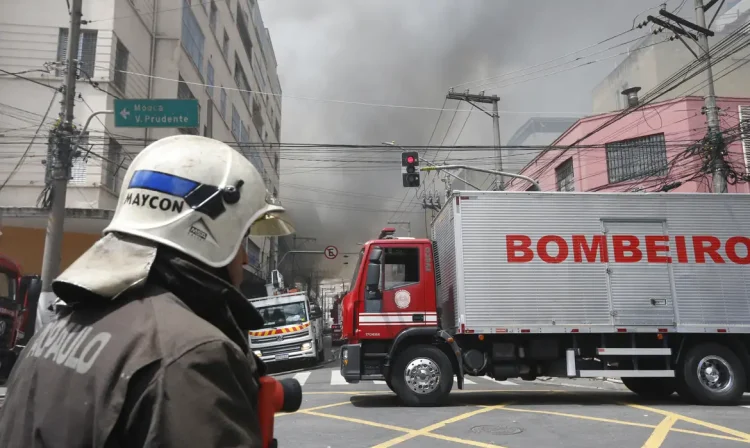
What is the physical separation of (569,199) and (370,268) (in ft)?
12.3

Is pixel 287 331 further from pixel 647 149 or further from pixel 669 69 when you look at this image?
pixel 669 69

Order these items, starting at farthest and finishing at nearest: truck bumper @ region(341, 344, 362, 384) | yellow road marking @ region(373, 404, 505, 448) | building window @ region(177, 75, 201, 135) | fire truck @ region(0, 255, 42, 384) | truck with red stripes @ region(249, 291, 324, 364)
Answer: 1. building window @ region(177, 75, 201, 135)
2. truck with red stripes @ region(249, 291, 324, 364)
3. fire truck @ region(0, 255, 42, 384)
4. truck bumper @ region(341, 344, 362, 384)
5. yellow road marking @ region(373, 404, 505, 448)

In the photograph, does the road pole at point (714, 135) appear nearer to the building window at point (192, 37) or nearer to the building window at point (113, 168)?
the building window at point (113, 168)

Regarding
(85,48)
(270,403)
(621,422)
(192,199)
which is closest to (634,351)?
(621,422)

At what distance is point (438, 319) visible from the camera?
956cm

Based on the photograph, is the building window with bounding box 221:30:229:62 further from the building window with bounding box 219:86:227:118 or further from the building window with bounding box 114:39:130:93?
the building window with bounding box 114:39:130:93

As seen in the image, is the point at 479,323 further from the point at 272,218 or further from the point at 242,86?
the point at 242,86

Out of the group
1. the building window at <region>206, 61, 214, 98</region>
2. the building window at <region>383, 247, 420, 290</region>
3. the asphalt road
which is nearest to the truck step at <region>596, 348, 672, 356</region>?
the asphalt road

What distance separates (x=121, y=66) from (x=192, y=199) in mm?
19188

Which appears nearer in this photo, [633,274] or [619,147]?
[633,274]

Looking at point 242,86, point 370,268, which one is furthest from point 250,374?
point 242,86

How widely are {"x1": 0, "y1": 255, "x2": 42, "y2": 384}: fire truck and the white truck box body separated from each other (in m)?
8.84

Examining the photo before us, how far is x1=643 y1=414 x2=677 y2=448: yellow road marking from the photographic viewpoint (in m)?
6.09

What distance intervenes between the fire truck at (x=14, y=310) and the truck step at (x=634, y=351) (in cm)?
1108
